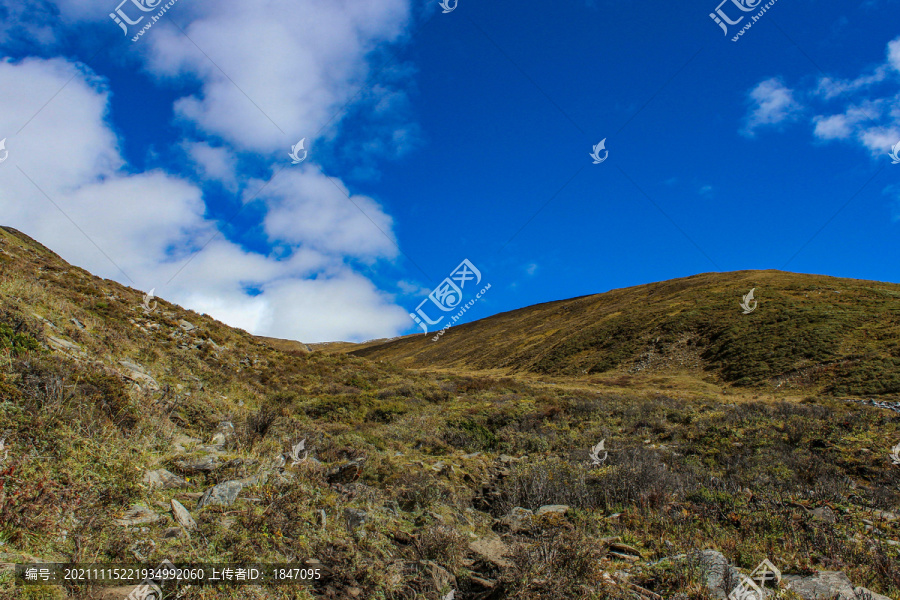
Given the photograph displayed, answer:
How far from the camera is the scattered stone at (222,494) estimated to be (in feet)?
16.9

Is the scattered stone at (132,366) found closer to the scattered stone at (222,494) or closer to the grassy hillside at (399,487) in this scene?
the grassy hillside at (399,487)

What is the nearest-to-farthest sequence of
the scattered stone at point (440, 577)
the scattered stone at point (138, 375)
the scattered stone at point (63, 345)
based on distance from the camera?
the scattered stone at point (440, 577) < the scattered stone at point (63, 345) < the scattered stone at point (138, 375)

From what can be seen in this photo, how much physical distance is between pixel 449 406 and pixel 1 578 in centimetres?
1624

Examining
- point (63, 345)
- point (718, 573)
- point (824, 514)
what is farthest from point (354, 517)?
point (63, 345)

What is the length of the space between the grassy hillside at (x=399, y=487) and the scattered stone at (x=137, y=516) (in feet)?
0.09

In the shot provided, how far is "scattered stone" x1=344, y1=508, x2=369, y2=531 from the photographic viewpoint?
560 centimetres

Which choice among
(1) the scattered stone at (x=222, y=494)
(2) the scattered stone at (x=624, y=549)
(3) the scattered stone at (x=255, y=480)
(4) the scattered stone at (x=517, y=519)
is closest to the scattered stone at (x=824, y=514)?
(2) the scattered stone at (x=624, y=549)

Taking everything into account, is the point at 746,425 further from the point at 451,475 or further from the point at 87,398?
the point at 87,398

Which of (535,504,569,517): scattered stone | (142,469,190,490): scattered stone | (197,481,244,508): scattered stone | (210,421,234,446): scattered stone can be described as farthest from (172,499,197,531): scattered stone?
(535,504,569,517): scattered stone

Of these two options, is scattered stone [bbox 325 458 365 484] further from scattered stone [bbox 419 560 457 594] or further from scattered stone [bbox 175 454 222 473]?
scattered stone [bbox 419 560 457 594]

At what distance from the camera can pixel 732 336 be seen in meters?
41.5

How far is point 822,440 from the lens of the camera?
35.7 feet

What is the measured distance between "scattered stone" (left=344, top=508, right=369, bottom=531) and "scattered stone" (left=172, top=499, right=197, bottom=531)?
1.86m

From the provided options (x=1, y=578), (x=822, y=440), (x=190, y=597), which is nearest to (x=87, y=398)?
(x=1, y=578)
